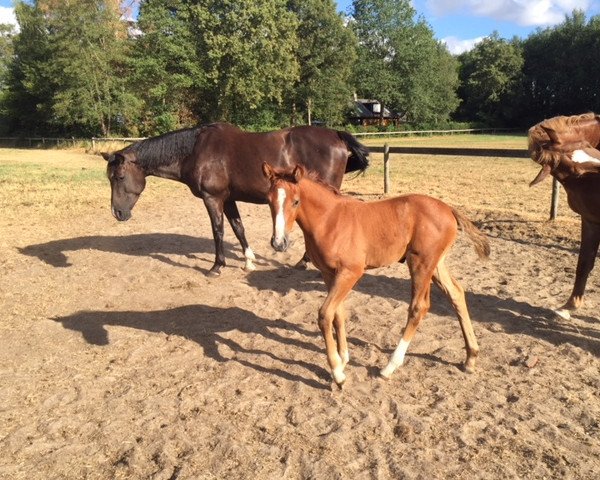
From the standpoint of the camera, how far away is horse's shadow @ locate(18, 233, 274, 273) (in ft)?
23.6

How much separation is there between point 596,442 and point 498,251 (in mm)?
4422

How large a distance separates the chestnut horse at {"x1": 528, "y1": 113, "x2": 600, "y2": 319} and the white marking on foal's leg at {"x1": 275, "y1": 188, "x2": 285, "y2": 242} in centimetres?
222

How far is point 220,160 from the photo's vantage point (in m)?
6.32

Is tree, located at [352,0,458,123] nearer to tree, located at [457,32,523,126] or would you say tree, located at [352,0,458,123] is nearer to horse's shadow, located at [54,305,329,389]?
tree, located at [457,32,523,126]

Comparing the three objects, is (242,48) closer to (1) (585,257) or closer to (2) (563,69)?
(2) (563,69)

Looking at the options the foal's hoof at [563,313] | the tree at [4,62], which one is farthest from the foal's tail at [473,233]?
the tree at [4,62]

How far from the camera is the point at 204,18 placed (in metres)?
38.8

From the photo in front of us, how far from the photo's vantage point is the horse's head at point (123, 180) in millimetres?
6305

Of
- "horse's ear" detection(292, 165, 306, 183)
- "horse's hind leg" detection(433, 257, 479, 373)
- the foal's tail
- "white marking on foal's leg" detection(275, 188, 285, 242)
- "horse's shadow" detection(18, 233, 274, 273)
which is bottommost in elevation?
"horse's shadow" detection(18, 233, 274, 273)

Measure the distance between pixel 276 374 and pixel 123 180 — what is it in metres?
4.02

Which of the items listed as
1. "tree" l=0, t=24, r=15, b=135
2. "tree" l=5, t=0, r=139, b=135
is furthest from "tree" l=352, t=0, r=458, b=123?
"tree" l=0, t=24, r=15, b=135

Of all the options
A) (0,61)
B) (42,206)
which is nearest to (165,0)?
(0,61)

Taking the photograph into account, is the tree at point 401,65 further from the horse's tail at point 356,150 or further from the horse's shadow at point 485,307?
the horse's shadow at point 485,307

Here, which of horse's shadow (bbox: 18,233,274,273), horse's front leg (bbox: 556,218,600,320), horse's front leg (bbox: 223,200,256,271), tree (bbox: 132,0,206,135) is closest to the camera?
horse's front leg (bbox: 556,218,600,320)
